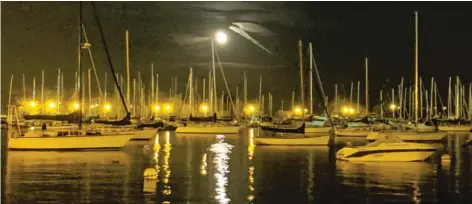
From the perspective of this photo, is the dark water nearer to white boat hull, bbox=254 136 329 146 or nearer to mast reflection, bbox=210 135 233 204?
mast reflection, bbox=210 135 233 204

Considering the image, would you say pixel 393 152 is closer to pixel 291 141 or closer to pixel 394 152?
pixel 394 152

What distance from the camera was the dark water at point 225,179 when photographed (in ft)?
63.1

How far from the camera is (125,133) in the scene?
39.4 metres

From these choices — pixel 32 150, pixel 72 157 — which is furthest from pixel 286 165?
pixel 32 150

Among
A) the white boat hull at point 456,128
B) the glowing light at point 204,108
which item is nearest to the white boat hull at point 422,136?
the white boat hull at point 456,128

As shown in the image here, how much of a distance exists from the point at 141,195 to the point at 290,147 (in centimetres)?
2444

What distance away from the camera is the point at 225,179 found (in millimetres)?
23641

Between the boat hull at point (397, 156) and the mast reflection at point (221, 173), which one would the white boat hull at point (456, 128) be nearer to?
the mast reflection at point (221, 173)

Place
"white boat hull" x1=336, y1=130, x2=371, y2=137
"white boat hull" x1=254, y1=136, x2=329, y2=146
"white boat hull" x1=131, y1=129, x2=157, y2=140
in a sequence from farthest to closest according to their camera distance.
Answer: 1. "white boat hull" x1=336, y1=130, x2=371, y2=137
2. "white boat hull" x1=131, y1=129, x2=157, y2=140
3. "white boat hull" x1=254, y1=136, x2=329, y2=146

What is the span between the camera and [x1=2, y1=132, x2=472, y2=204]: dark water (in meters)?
19.2

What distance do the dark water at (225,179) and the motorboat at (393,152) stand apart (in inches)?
36.0

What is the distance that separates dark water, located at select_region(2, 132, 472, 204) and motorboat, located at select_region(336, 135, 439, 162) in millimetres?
914

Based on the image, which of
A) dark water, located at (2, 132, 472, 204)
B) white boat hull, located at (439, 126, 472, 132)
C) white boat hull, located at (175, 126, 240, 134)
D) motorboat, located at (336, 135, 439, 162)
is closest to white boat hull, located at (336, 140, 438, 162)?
motorboat, located at (336, 135, 439, 162)

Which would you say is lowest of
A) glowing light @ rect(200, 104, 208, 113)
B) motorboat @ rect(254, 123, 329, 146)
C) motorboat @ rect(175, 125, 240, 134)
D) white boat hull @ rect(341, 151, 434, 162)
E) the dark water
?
the dark water
